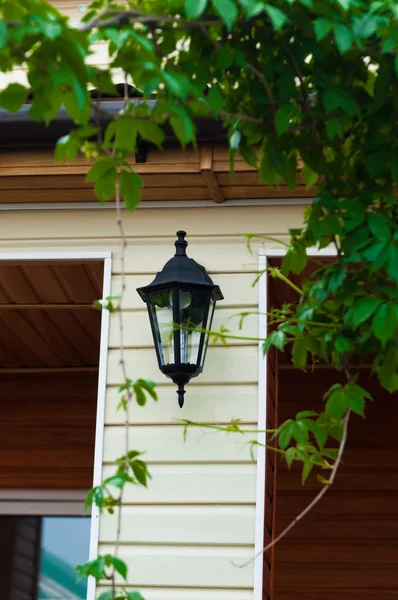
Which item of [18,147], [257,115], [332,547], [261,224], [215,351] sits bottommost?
[332,547]

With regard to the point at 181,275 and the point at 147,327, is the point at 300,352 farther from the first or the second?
the point at 147,327

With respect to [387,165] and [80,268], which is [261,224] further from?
[387,165]

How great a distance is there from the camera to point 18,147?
3580 mm

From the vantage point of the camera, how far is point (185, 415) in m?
3.41

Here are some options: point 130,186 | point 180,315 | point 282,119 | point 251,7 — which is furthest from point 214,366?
point 251,7

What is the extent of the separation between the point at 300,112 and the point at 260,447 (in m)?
1.47

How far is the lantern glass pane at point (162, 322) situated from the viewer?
330 cm

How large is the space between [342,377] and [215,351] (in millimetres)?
1987

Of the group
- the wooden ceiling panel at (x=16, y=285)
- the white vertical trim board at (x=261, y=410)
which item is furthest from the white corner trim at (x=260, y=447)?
the wooden ceiling panel at (x=16, y=285)

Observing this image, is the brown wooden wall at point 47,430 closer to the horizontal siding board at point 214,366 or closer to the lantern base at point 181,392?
the horizontal siding board at point 214,366

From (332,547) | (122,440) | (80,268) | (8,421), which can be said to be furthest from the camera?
(8,421)

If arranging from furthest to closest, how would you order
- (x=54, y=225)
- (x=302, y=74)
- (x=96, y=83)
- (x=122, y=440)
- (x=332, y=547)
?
(x=332, y=547), (x=54, y=225), (x=122, y=440), (x=302, y=74), (x=96, y=83)

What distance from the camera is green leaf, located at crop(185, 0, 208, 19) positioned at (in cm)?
174

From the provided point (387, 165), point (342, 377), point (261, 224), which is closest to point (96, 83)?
point (387, 165)
